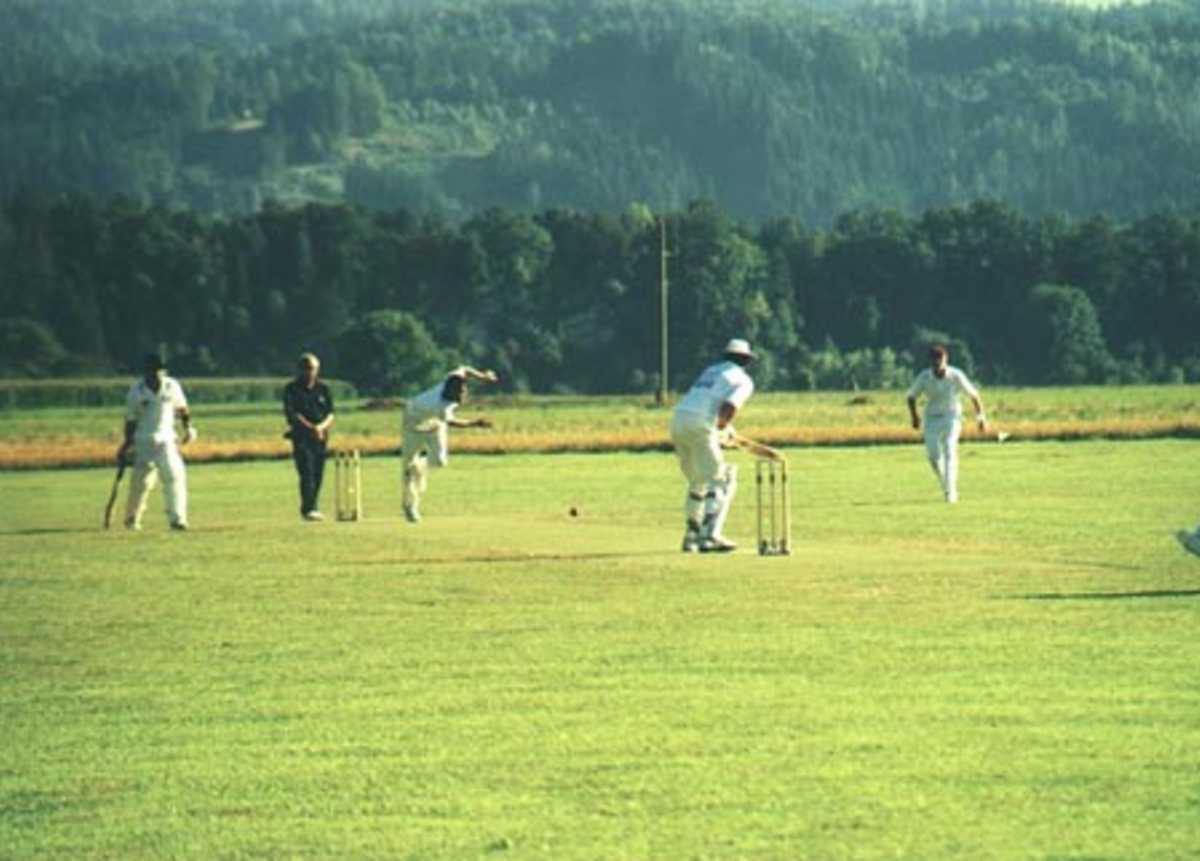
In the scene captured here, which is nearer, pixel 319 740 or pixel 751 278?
pixel 319 740

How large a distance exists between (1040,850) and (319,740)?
4116mm

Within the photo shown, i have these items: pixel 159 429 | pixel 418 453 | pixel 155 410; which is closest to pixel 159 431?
pixel 159 429

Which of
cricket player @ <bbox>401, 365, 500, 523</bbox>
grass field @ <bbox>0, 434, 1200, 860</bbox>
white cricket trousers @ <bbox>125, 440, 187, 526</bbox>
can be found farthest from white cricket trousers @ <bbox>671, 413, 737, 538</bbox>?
white cricket trousers @ <bbox>125, 440, 187, 526</bbox>

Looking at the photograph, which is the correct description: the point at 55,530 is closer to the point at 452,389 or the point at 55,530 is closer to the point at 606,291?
the point at 452,389

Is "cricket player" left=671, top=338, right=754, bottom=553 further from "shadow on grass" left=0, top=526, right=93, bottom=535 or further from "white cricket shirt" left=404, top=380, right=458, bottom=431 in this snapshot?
"shadow on grass" left=0, top=526, right=93, bottom=535

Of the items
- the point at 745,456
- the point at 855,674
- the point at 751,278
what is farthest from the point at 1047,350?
the point at 855,674

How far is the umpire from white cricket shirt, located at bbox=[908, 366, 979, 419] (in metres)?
6.38

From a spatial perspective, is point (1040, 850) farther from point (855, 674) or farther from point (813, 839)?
point (855, 674)

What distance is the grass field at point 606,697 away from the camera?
33.8 feet

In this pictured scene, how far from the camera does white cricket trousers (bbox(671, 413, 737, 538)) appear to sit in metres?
24.7

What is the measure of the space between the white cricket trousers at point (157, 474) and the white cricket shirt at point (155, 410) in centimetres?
8

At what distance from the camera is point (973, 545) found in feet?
84.6

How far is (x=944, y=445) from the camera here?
3366 cm

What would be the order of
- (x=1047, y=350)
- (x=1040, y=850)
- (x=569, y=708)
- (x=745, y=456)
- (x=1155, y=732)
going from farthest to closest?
(x=1047, y=350) → (x=745, y=456) → (x=569, y=708) → (x=1155, y=732) → (x=1040, y=850)
